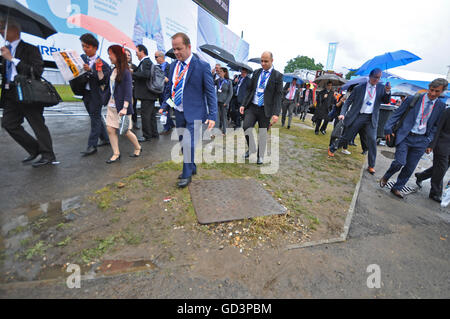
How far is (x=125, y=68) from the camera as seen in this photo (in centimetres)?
371

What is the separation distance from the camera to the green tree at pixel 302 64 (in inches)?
3147

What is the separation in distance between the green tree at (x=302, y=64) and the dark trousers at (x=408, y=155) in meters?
86.2

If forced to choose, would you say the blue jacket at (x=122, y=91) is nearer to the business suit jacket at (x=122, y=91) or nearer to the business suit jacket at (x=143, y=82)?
the business suit jacket at (x=122, y=91)

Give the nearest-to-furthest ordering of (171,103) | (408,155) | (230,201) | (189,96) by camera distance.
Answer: (230,201) → (189,96) → (171,103) → (408,155)

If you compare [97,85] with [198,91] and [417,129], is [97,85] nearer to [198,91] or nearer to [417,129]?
[198,91]

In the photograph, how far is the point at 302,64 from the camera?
80.6 metres

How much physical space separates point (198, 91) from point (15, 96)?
2756 millimetres

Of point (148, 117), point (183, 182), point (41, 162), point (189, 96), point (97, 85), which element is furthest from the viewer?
point (148, 117)

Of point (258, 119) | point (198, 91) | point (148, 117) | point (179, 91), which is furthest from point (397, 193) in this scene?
point (148, 117)

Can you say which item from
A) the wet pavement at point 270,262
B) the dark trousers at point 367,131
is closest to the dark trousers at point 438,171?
the wet pavement at point 270,262

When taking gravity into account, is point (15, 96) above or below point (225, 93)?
below

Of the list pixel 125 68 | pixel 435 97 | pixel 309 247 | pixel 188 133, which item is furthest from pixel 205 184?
pixel 435 97

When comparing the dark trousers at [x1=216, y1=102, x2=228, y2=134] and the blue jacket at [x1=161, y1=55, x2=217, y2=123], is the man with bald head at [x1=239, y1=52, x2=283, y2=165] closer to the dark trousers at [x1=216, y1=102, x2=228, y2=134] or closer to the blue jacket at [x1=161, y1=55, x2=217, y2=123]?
the blue jacket at [x1=161, y1=55, x2=217, y2=123]
